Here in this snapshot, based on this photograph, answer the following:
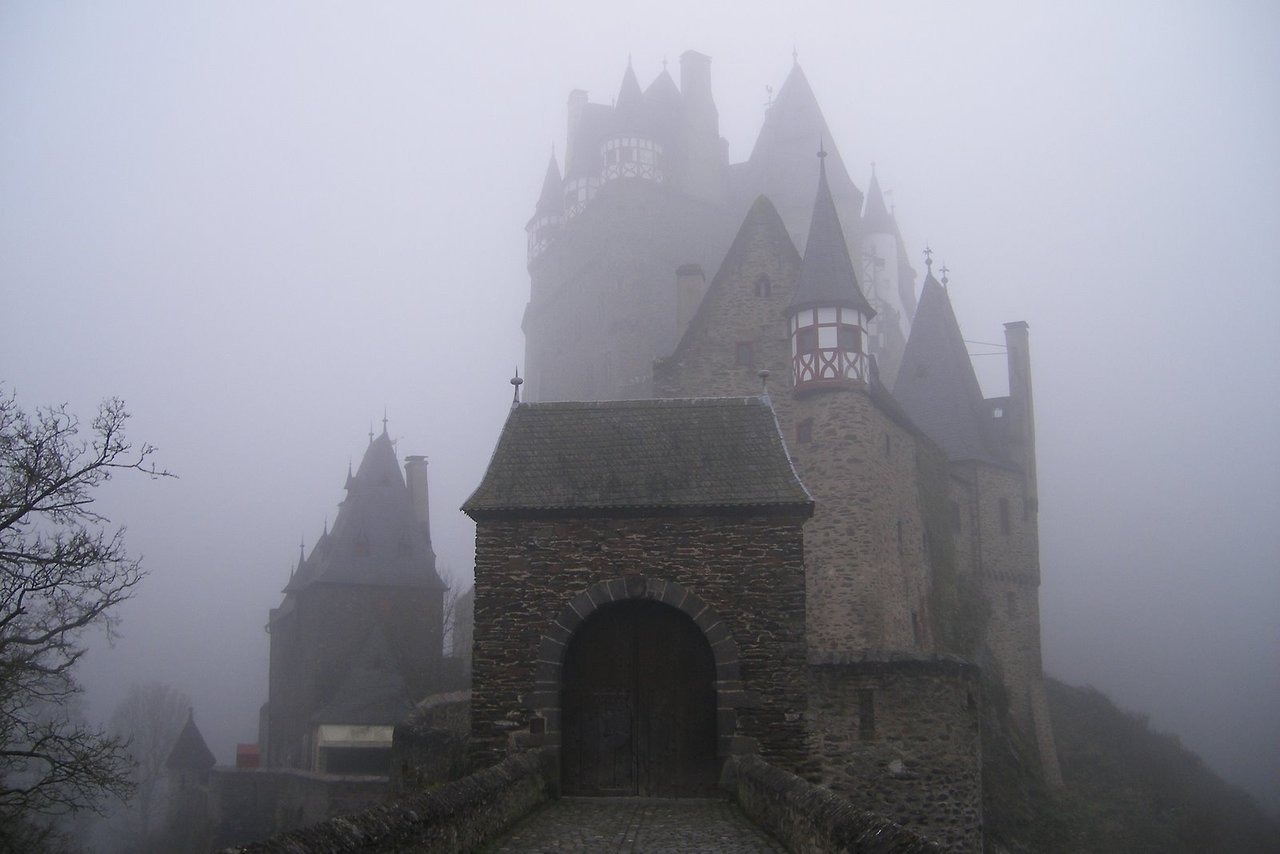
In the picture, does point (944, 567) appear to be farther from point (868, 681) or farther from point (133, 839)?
point (133, 839)

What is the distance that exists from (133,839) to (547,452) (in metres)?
62.3

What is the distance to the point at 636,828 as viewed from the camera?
48.7 ft

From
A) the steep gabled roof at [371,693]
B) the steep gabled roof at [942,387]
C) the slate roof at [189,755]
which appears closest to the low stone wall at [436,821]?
the steep gabled roof at [942,387]

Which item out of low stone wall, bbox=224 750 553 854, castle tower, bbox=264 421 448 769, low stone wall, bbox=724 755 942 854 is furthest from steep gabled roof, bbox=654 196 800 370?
low stone wall, bbox=224 750 553 854

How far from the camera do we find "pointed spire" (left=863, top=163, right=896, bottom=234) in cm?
6456

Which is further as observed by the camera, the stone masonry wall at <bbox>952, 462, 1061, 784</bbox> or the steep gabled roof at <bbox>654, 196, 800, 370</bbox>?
the stone masonry wall at <bbox>952, 462, 1061, 784</bbox>

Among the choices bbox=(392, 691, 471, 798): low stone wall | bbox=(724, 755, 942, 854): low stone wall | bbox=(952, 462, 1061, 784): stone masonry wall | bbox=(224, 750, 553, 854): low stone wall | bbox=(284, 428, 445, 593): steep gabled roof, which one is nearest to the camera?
bbox=(224, 750, 553, 854): low stone wall

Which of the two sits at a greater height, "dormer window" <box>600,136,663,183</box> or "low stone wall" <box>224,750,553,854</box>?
"dormer window" <box>600,136,663,183</box>

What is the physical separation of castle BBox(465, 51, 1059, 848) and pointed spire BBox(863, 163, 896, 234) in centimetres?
16

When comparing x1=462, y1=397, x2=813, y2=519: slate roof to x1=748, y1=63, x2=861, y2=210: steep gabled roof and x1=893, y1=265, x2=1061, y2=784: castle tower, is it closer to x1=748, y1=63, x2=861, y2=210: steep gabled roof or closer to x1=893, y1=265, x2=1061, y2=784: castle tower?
x1=893, y1=265, x2=1061, y2=784: castle tower

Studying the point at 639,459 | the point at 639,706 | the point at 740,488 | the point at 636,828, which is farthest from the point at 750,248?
the point at 636,828

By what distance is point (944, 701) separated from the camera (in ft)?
72.9

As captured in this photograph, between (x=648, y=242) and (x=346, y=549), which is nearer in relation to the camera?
(x=346, y=549)

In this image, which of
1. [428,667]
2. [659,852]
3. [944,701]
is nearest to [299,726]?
[428,667]
